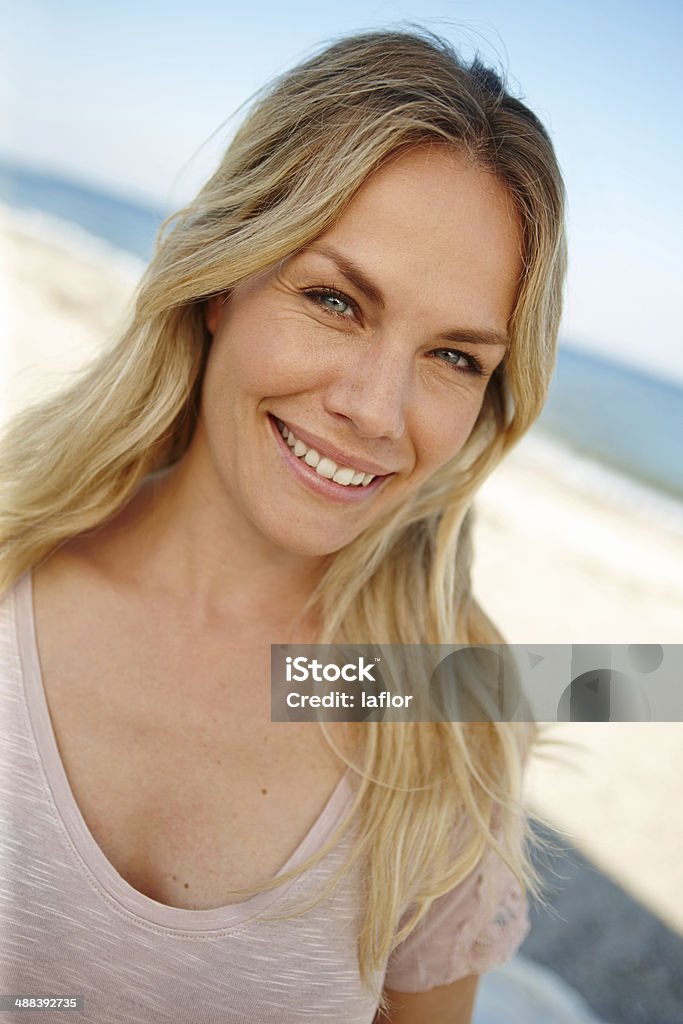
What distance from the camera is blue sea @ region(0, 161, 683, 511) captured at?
6.67 m

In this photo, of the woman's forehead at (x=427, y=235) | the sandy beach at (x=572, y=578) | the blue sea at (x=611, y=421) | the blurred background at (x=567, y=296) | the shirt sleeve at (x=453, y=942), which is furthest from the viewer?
the blue sea at (x=611, y=421)

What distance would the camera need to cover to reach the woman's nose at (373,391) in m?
0.87

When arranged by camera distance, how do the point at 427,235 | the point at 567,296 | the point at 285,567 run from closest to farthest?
the point at 427,235
the point at 285,567
the point at 567,296

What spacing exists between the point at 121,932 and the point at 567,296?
1067mm

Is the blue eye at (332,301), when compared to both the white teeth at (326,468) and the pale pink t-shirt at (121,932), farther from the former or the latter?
the pale pink t-shirt at (121,932)

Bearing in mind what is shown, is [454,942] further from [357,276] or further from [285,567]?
[357,276]

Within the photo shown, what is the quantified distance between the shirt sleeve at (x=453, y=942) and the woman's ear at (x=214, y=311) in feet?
2.29

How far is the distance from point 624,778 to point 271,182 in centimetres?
254

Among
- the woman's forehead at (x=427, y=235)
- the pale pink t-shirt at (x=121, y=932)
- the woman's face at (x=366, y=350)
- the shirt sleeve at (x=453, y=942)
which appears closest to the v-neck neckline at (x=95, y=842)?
the pale pink t-shirt at (x=121, y=932)

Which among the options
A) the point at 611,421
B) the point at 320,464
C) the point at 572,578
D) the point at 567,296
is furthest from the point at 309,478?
the point at 611,421

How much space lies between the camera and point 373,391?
0.87m

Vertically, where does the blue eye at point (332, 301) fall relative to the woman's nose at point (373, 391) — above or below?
above

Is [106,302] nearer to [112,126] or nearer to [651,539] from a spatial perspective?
[112,126]

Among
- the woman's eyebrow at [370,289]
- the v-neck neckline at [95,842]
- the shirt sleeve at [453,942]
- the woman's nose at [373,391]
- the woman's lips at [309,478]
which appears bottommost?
the shirt sleeve at [453,942]
